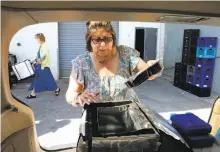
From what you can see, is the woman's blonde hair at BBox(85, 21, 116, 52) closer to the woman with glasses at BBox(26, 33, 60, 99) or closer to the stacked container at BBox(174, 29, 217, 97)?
the woman with glasses at BBox(26, 33, 60, 99)

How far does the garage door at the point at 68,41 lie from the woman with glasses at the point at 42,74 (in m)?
2.42

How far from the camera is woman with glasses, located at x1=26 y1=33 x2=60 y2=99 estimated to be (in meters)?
5.54

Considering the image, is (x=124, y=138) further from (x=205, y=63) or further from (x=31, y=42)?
(x=31, y=42)

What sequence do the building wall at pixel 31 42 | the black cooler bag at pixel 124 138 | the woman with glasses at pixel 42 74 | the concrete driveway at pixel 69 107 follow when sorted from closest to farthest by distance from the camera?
the black cooler bag at pixel 124 138 < the concrete driveway at pixel 69 107 < the woman with glasses at pixel 42 74 < the building wall at pixel 31 42

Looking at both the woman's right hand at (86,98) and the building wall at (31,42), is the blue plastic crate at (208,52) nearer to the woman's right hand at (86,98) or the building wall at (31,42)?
the building wall at (31,42)

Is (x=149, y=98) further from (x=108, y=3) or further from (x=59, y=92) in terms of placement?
(x=108, y=3)

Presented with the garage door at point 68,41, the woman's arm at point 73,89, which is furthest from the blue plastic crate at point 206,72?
the woman's arm at point 73,89

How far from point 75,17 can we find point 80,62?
25.6 inches

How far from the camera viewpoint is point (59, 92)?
21.0ft

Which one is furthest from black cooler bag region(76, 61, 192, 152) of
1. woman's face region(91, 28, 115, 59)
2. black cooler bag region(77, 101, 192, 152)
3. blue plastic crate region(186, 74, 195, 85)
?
blue plastic crate region(186, 74, 195, 85)

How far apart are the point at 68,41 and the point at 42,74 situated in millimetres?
2760

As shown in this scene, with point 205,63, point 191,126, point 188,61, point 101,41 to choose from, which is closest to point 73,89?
point 101,41

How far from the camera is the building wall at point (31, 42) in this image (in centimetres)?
782

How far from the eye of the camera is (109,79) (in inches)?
60.6
